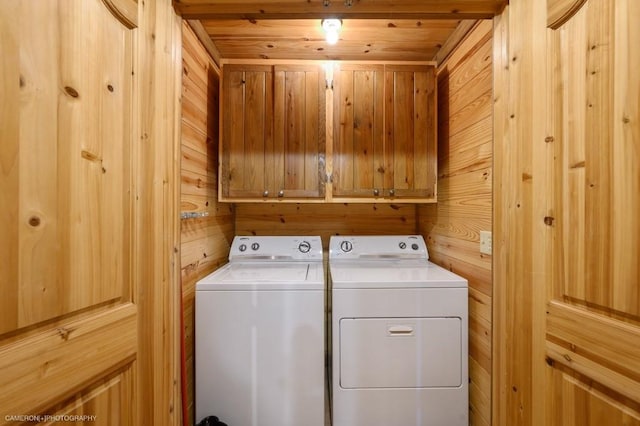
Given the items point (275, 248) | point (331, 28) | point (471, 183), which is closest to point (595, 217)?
point (471, 183)

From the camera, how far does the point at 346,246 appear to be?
1.97 m

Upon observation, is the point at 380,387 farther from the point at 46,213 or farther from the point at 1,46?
the point at 1,46

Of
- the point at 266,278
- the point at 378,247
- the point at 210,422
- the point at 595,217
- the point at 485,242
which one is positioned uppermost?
the point at 595,217

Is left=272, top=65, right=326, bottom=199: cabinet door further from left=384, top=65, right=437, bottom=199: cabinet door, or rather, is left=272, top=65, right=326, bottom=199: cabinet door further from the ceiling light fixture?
left=384, top=65, right=437, bottom=199: cabinet door

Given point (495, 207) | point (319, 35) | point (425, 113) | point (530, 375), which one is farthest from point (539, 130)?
point (319, 35)

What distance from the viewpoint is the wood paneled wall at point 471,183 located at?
1.30 m

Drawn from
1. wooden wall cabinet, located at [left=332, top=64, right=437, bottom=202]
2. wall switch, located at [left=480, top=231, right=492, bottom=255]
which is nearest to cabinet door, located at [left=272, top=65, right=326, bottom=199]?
wooden wall cabinet, located at [left=332, top=64, right=437, bottom=202]

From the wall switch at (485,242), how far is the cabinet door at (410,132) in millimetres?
500

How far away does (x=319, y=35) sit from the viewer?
1.57 m

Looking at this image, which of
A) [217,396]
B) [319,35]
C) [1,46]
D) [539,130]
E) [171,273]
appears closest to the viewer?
[1,46]

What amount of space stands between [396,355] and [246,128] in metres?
1.63

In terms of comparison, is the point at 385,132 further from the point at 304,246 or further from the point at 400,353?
the point at 400,353

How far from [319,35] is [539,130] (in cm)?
130

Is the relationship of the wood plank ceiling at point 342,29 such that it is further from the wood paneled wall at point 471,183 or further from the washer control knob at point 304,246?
the washer control knob at point 304,246
